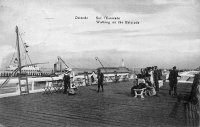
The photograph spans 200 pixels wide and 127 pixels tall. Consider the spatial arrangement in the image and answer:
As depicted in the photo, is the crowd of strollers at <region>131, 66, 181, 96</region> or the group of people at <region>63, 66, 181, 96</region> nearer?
the crowd of strollers at <region>131, 66, 181, 96</region>

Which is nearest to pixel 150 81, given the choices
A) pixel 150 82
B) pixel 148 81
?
pixel 150 82

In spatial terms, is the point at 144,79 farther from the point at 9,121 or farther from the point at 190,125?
the point at 9,121

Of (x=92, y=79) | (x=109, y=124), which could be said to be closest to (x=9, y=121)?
(x=109, y=124)

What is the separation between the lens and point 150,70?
14.6 metres

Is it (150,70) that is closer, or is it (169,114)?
(169,114)

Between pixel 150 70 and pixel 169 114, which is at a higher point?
pixel 150 70

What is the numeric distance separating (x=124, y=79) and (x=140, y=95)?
1656cm

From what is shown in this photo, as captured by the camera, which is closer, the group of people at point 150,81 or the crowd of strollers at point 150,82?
the crowd of strollers at point 150,82

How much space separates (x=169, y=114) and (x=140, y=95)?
499 centimetres

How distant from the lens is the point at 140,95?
12.9 meters

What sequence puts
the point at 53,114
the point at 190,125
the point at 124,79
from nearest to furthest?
1. the point at 190,125
2. the point at 53,114
3. the point at 124,79

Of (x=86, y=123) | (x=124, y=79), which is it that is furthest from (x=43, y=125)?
(x=124, y=79)

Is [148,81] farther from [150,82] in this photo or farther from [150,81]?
[150,81]

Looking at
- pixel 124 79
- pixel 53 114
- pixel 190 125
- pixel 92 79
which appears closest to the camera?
pixel 190 125
